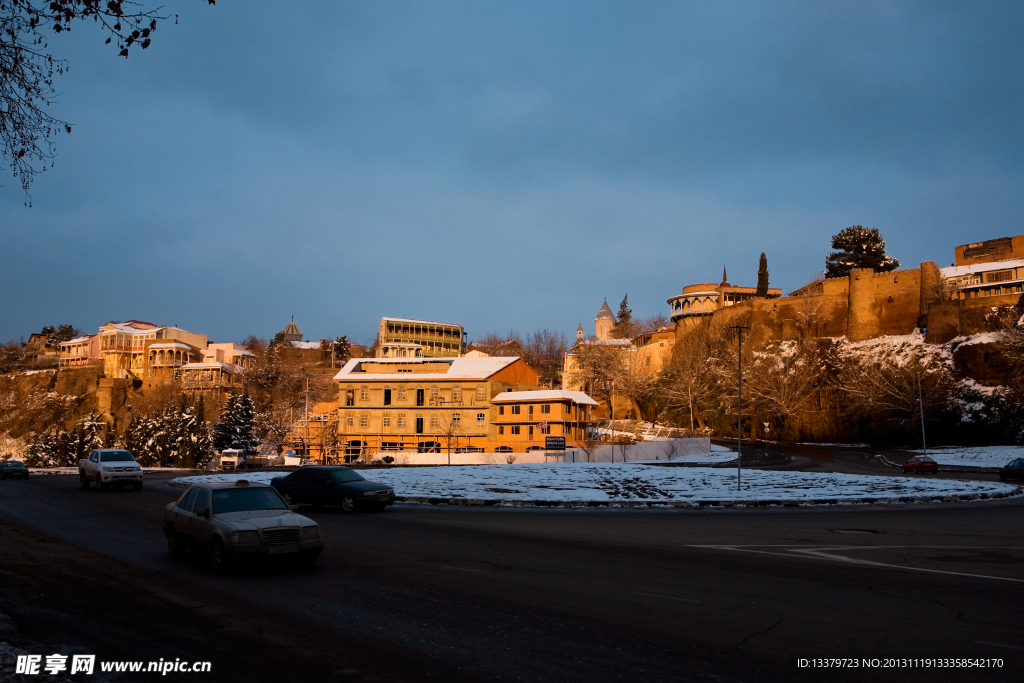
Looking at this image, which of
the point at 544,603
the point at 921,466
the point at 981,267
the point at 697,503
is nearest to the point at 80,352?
the point at 921,466

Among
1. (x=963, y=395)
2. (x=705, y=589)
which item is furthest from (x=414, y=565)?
(x=963, y=395)

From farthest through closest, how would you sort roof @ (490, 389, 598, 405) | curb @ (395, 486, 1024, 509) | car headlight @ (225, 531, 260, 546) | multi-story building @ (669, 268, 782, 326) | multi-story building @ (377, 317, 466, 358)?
multi-story building @ (377, 317, 466, 358), multi-story building @ (669, 268, 782, 326), roof @ (490, 389, 598, 405), curb @ (395, 486, 1024, 509), car headlight @ (225, 531, 260, 546)

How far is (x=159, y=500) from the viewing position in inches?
1028

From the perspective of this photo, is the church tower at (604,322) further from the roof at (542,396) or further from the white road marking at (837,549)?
the white road marking at (837,549)

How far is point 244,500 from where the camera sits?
12898 millimetres

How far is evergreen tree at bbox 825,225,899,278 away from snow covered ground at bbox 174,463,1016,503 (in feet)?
225

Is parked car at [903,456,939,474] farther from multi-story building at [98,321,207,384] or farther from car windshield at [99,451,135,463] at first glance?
multi-story building at [98,321,207,384]

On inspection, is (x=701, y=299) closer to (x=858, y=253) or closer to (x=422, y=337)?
(x=858, y=253)

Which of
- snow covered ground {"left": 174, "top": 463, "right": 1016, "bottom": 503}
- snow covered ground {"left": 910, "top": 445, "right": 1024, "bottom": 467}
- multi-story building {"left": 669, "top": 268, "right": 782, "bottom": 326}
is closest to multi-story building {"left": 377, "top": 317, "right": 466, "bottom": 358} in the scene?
multi-story building {"left": 669, "top": 268, "right": 782, "bottom": 326}

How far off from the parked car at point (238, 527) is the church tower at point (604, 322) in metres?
153

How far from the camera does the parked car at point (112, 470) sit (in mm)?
29938

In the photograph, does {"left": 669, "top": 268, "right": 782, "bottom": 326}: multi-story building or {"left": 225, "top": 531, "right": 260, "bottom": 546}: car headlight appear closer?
{"left": 225, "top": 531, "right": 260, "bottom": 546}: car headlight

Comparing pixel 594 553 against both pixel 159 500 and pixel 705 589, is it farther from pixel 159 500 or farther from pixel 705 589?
pixel 159 500

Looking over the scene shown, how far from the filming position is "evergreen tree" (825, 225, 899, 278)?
93.1m
